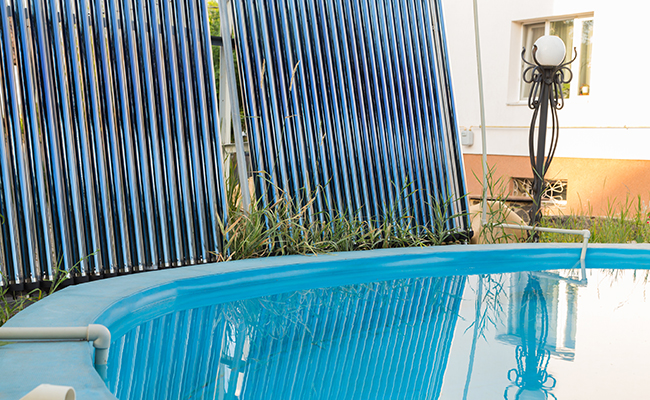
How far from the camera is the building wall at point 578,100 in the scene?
8.00 m

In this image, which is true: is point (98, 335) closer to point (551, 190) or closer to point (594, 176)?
point (594, 176)

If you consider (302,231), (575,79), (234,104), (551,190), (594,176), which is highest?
(575,79)

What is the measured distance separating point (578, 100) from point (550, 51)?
4.07 m

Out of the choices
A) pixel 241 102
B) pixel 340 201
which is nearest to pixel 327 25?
pixel 241 102

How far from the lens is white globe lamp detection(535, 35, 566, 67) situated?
4906 mm

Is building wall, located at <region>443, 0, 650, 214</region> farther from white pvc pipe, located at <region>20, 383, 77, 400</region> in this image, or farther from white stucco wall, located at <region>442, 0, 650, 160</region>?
Answer: white pvc pipe, located at <region>20, 383, 77, 400</region>

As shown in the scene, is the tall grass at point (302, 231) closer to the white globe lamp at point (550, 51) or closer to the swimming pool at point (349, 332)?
the swimming pool at point (349, 332)

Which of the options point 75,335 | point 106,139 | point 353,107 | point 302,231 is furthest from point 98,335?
point 353,107

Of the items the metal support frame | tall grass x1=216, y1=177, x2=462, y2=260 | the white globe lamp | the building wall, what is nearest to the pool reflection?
tall grass x1=216, y1=177, x2=462, y2=260

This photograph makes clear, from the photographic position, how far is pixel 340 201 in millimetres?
3680

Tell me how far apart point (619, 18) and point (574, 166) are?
6.57ft

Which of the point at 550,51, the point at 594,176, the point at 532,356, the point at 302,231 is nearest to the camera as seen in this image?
the point at 532,356

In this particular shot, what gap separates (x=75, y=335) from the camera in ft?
5.89

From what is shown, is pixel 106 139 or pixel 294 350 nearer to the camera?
pixel 294 350
